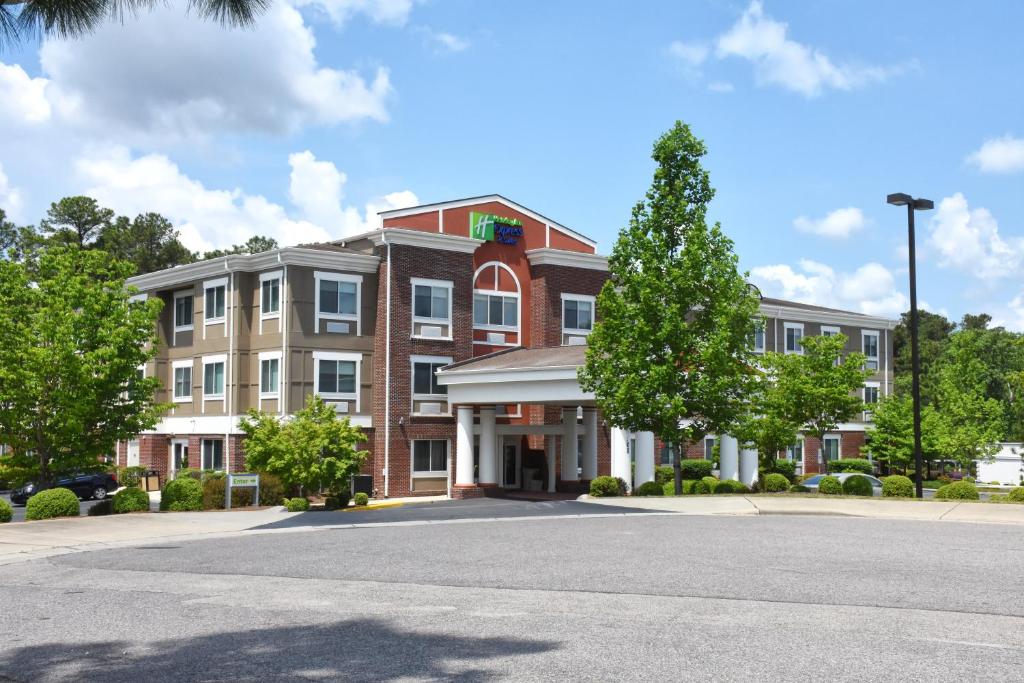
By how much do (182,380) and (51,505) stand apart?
65.8 feet

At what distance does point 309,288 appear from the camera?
134 feet

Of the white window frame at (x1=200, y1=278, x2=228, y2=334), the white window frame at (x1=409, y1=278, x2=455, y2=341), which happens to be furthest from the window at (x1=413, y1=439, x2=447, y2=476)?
the white window frame at (x1=200, y1=278, x2=228, y2=334)

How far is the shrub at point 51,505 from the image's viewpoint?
26.1m

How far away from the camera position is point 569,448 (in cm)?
4253

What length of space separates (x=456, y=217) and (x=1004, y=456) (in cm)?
4281

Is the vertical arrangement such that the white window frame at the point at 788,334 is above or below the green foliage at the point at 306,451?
above

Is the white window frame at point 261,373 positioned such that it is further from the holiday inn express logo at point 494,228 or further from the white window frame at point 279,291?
the holiday inn express logo at point 494,228

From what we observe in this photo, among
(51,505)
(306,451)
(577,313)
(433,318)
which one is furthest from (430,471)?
(51,505)

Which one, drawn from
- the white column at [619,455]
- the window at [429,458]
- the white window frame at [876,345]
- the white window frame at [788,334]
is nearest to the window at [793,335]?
the white window frame at [788,334]

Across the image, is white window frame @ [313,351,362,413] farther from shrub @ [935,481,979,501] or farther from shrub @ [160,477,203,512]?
shrub @ [935,481,979,501]

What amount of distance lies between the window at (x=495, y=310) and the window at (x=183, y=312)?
40.3 ft

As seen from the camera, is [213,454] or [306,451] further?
[213,454]

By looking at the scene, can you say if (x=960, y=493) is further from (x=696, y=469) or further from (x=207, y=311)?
(x=207, y=311)

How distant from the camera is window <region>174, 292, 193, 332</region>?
45.8 metres
